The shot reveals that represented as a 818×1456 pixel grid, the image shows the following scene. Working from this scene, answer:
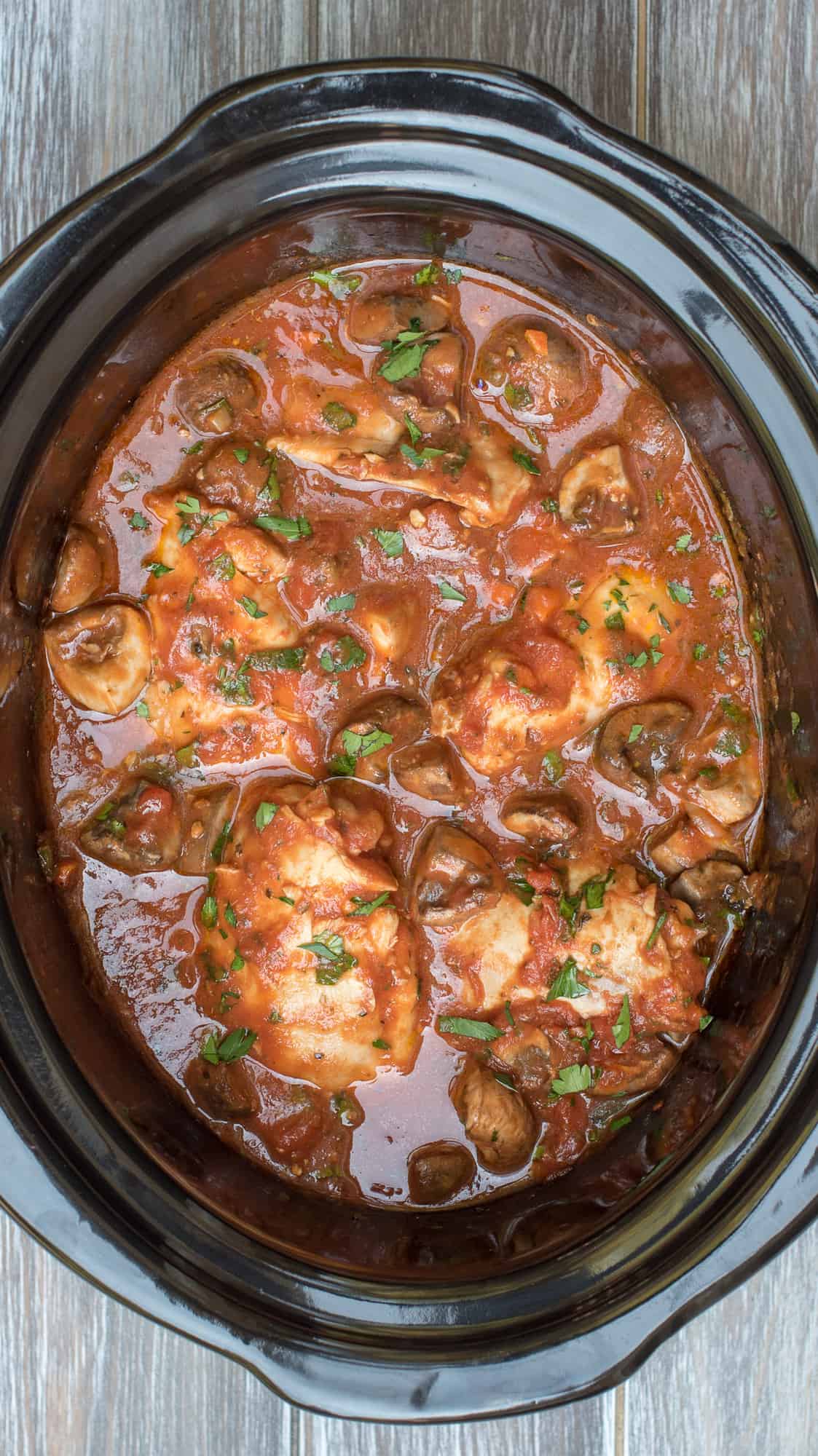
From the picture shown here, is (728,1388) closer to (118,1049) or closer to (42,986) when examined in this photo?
(118,1049)

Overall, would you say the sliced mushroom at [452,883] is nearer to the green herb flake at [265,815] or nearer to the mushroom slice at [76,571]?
the green herb flake at [265,815]

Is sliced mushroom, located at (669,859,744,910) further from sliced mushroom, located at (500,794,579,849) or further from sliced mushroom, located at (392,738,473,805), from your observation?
sliced mushroom, located at (392,738,473,805)

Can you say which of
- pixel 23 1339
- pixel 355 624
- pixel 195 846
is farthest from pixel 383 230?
pixel 23 1339

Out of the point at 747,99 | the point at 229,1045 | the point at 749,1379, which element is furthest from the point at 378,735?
the point at 749,1379

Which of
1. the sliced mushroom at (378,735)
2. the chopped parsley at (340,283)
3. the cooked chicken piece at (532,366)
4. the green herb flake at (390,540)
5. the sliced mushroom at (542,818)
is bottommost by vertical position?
the sliced mushroom at (542,818)

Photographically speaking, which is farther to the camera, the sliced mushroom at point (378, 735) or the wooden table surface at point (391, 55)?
the wooden table surface at point (391, 55)

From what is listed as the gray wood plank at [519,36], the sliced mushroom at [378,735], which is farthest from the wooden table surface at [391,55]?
the sliced mushroom at [378,735]
